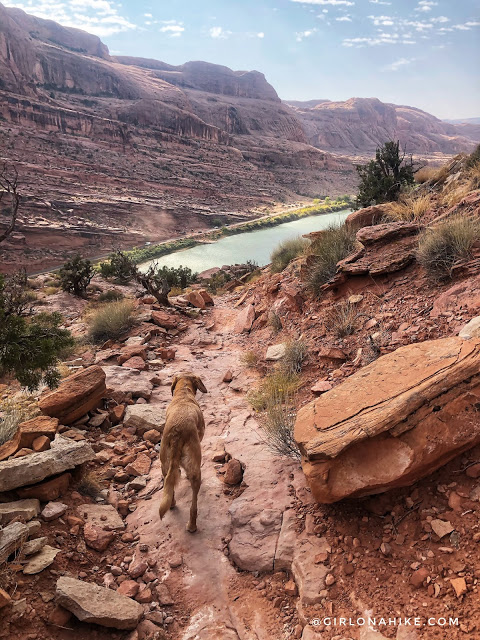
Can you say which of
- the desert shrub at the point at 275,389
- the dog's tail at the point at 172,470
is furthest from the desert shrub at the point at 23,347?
the desert shrub at the point at 275,389

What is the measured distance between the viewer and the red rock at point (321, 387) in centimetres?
446

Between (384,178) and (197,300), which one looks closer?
(197,300)

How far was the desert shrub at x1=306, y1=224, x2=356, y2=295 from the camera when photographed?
298 inches

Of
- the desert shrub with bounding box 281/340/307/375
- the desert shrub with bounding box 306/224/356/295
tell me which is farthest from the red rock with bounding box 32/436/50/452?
the desert shrub with bounding box 306/224/356/295

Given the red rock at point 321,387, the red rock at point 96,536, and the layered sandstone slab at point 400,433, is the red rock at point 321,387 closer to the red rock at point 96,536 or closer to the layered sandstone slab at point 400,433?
the layered sandstone slab at point 400,433

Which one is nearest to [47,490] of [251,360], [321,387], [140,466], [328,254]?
[140,466]

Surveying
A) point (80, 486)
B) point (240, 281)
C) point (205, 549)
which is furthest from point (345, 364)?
point (240, 281)

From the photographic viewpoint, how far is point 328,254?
7793 millimetres

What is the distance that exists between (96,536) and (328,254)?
21.1 feet

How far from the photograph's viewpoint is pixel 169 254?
35.1 meters

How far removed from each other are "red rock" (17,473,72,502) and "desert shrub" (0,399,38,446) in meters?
0.97

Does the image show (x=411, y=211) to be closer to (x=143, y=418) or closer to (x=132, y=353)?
(x=132, y=353)

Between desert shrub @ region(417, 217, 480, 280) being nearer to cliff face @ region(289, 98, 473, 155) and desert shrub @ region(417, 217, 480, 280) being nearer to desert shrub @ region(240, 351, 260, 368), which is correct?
desert shrub @ region(240, 351, 260, 368)

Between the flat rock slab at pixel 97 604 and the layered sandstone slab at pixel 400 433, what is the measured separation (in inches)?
59.0
